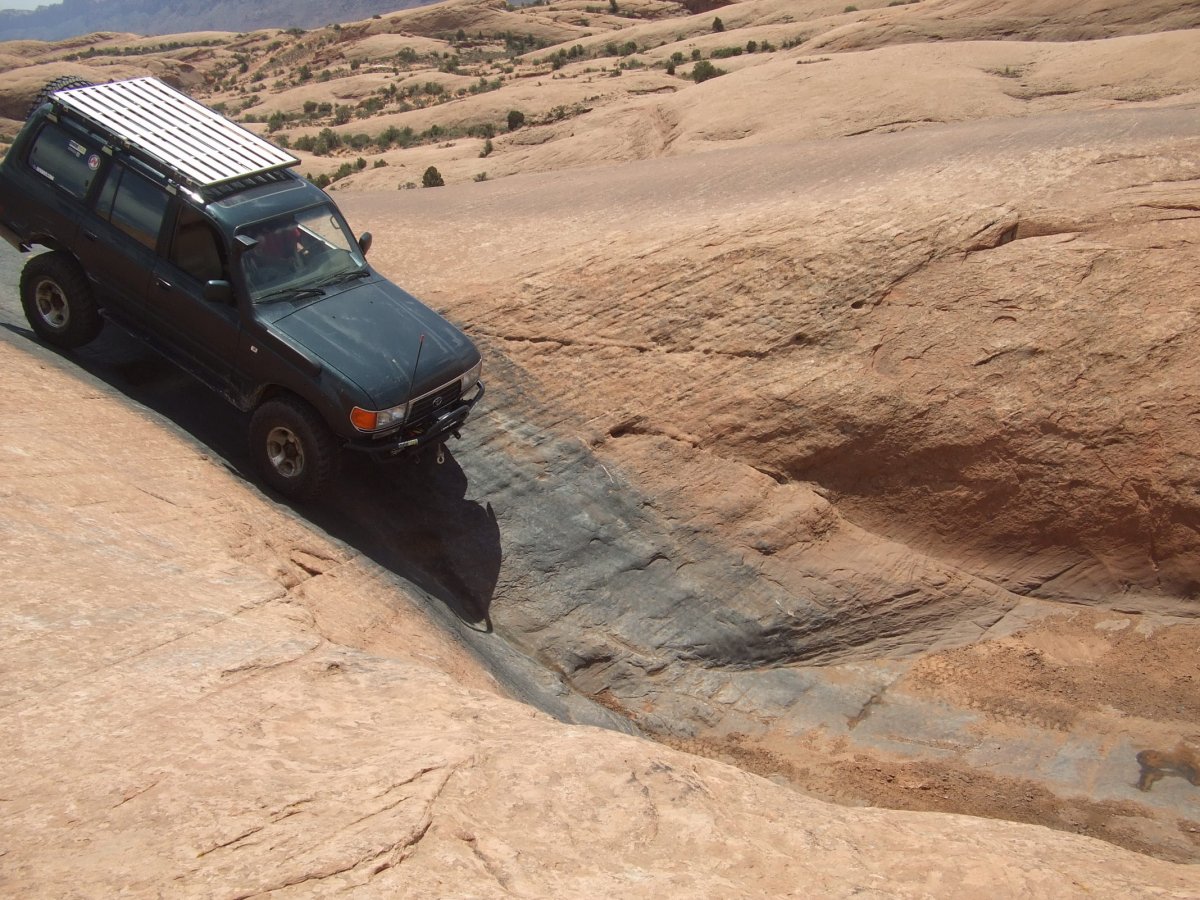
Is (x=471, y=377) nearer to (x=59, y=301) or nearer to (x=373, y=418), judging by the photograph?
(x=373, y=418)

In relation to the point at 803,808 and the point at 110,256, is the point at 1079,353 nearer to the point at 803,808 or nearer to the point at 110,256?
the point at 803,808

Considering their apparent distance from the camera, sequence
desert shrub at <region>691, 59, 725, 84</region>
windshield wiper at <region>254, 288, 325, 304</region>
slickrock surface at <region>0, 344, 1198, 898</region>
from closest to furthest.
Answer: slickrock surface at <region>0, 344, 1198, 898</region> → windshield wiper at <region>254, 288, 325, 304</region> → desert shrub at <region>691, 59, 725, 84</region>

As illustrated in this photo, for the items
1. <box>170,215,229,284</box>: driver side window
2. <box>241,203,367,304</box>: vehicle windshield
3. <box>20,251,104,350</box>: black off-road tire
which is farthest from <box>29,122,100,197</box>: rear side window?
<box>241,203,367,304</box>: vehicle windshield

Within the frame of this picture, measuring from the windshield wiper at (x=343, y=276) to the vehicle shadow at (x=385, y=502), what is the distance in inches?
52.0

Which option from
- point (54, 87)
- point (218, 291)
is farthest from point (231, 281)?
point (54, 87)

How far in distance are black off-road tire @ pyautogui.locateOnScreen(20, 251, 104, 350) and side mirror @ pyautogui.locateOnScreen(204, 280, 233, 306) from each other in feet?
4.86

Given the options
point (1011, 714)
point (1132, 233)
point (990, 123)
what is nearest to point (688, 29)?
point (990, 123)

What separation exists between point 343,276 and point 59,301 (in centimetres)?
239

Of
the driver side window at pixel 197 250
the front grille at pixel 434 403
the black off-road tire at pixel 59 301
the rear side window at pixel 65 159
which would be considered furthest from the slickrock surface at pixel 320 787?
the rear side window at pixel 65 159

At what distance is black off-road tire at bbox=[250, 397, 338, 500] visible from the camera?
7418mm

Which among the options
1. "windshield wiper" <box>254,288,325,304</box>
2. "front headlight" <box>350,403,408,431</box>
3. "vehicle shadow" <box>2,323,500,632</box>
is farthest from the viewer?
"vehicle shadow" <box>2,323,500,632</box>

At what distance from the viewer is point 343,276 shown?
8.25 meters

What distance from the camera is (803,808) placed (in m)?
4.70

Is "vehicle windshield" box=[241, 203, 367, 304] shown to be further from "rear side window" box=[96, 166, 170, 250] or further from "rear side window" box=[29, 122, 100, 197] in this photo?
"rear side window" box=[29, 122, 100, 197]
